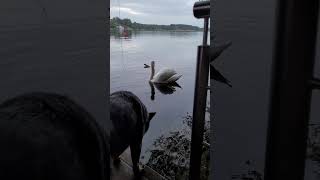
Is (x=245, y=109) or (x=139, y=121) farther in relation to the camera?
(x=139, y=121)

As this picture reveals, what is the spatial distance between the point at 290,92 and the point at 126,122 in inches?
116

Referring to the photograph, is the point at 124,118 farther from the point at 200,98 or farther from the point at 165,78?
the point at 165,78

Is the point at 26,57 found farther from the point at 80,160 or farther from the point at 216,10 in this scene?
the point at 216,10

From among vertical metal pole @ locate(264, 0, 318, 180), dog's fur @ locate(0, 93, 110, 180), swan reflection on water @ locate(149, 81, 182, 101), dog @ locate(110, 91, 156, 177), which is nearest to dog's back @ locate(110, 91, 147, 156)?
dog @ locate(110, 91, 156, 177)

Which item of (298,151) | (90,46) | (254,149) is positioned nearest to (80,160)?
(298,151)

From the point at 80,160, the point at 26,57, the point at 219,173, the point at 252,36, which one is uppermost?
the point at 252,36

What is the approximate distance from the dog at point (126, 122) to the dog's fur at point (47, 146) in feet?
6.06

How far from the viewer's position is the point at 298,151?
0.64 m

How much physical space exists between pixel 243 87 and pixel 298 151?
5.62ft

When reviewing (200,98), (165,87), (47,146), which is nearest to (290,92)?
(47,146)

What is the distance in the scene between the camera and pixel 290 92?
2.08 ft

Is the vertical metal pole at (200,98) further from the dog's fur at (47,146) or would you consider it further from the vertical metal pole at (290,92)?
the vertical metal pole at (290,92)

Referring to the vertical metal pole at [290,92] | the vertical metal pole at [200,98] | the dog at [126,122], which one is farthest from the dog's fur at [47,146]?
the dog at [126,122]

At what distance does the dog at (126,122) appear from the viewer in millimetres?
3362
